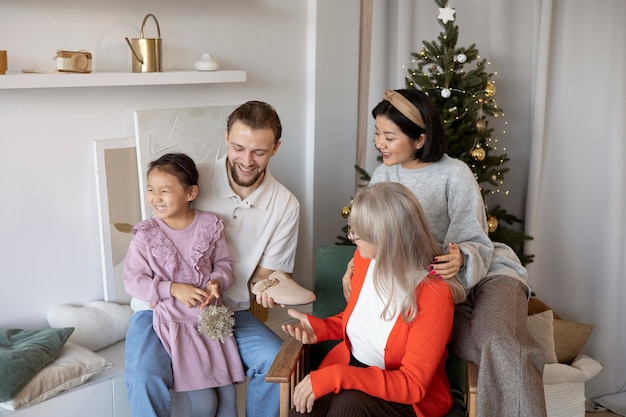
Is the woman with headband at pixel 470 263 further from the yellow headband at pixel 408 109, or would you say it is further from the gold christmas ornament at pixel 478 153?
the gold christmas ornament at pixel 478 153

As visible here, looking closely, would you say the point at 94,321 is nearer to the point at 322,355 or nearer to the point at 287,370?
the point at 322,355

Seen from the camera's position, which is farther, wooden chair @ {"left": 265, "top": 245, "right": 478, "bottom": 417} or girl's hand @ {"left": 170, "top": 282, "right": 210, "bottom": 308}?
girl's hand @ {"left": 170, "top": 282, "right": 210, "bottom": 308}

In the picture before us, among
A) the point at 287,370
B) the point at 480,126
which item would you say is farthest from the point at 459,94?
the point at 287,370

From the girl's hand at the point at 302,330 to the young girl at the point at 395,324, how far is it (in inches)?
8.0

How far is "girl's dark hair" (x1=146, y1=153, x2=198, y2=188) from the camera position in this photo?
273cm

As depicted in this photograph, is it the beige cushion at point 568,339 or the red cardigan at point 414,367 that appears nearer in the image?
the red cardigan at point 414,367

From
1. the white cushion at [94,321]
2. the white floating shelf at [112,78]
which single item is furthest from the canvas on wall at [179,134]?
the white cushion at [94,321]

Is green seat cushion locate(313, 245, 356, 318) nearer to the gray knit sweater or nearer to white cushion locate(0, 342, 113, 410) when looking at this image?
the gray knit sweater

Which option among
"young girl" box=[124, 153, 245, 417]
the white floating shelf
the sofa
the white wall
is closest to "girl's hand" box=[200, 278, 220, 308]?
"young girl" box=[124, 153, 245, 417]

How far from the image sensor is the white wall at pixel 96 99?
2.94 m

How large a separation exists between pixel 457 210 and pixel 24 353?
1496 mm

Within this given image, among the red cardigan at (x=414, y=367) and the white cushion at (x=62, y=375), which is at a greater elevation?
the red cardigan at (x=414, y=367)

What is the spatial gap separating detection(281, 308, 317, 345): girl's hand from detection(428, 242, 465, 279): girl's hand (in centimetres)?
44

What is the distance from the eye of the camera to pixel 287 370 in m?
2.42
